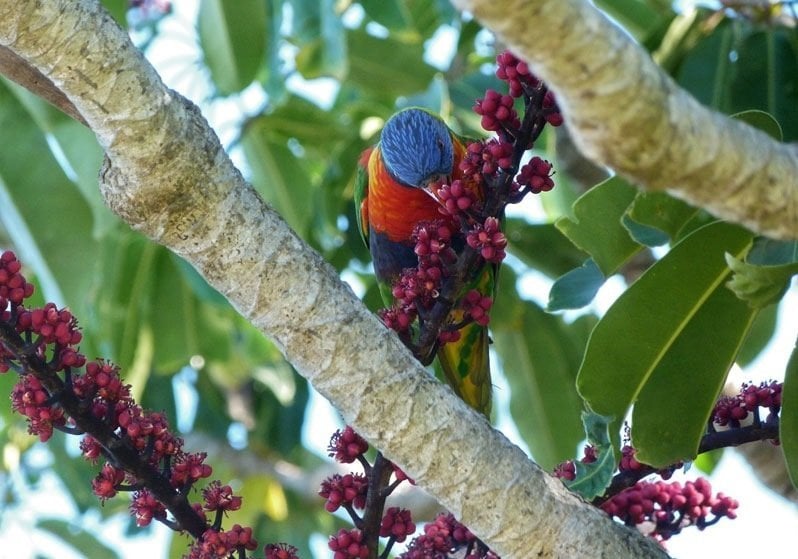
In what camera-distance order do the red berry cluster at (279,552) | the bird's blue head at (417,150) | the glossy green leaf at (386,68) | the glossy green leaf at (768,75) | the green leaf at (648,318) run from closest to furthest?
1. the red berry cluster at (279,552)
2. the green leaf at (648,318)
3. the glossy green leaf at (768,75)
4. the bird's blue head at (417,150)
5. the glossy green leaf at (386,68)

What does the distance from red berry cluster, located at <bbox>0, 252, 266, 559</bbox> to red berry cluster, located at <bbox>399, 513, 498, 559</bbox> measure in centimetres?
28

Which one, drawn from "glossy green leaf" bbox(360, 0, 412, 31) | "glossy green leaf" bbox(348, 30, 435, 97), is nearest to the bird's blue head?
"glossy green leaf" bbox(360, 0, 412, 31)

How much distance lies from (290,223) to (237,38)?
766 millimetres

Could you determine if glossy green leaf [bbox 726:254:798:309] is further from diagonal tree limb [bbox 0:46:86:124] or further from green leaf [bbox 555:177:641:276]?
diagonal tree limb [bbox 0:46:86:124]

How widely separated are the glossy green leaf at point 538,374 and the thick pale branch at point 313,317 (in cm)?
186

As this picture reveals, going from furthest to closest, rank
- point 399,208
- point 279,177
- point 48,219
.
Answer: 1. point 279,177
2. point 399,208
3. point 48,219

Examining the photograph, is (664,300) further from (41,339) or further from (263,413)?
(263,413)

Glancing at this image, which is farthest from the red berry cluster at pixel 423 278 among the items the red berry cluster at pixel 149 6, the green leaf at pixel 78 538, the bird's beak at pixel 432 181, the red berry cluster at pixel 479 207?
the red berry cluster at pixel 149 6

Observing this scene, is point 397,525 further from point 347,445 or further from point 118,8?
point 118,8

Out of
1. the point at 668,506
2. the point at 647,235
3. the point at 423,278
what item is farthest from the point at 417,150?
the point at 668,506

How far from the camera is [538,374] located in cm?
347

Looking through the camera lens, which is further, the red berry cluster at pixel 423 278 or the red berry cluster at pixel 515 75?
the red berry cluster at pixel 423 278

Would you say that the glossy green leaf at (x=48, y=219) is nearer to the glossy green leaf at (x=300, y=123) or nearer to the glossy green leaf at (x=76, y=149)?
the glossy green leaf at (x=76, y=149)

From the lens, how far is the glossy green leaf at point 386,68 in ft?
11.6
